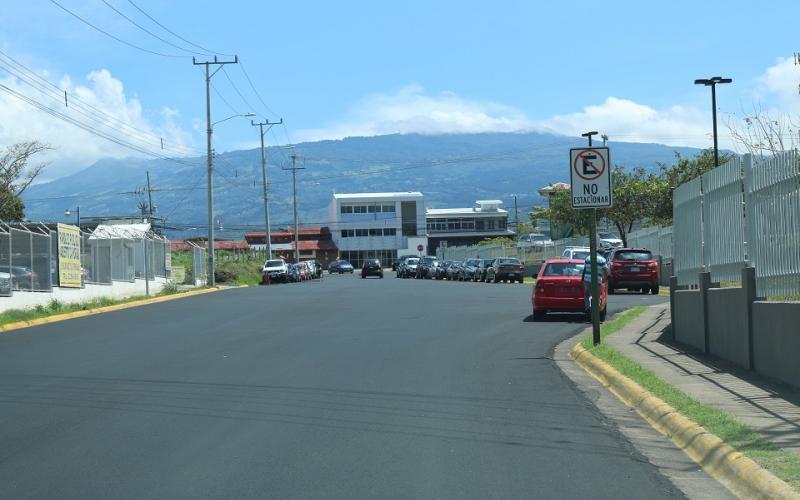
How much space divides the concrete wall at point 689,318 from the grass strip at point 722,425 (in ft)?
A: 5.43

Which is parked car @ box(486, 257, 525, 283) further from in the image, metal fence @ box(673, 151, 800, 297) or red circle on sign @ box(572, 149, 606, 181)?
red circle on sign @ box(572, 149, 606, 181)

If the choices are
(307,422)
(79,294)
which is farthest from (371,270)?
(307,422)

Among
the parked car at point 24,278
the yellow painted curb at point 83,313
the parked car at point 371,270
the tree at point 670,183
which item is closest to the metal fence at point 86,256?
the parked car at point 24,278

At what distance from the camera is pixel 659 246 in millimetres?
45719

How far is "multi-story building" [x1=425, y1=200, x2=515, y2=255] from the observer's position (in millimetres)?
156250

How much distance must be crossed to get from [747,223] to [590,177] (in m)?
3.49

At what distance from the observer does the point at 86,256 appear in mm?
40281

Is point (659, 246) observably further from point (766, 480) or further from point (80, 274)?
point (766, 480)

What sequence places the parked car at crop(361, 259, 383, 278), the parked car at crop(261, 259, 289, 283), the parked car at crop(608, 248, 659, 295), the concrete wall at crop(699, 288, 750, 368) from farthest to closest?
the parked car at crop(361, 259, 383, 278) → the parked car at crop(261, 259, 289, 283) → the parked car at crop(608, 248, 659, 295) → the concrete wall at crop(699, 288, 750, 368)

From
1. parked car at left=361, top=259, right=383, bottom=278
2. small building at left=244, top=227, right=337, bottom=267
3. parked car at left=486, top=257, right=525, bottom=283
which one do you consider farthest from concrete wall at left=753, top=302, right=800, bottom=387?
small building at left=244, top=227, right=337, bottom=267

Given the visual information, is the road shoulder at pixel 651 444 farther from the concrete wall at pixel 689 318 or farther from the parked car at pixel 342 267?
the parked car at pixel 342 267

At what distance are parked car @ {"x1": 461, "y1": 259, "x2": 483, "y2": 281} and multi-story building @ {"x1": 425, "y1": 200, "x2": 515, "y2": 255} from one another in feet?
289

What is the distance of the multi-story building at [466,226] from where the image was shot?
156250 millimetres

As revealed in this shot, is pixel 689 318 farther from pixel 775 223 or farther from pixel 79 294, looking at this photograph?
pixel 79 294
